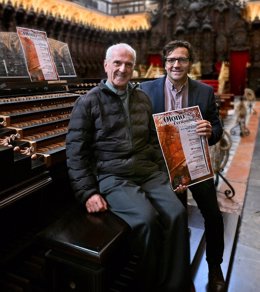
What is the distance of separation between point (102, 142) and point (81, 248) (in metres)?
0.66

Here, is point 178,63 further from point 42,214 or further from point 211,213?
point 42,214

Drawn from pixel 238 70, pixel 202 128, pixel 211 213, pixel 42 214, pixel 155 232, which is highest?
pixel 202 128

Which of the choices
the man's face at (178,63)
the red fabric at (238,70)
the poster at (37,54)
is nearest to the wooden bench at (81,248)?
the man's face at (178,63)

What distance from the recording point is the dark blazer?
208cm

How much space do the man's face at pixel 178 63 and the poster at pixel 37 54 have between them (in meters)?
1.38

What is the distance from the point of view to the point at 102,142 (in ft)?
6.00

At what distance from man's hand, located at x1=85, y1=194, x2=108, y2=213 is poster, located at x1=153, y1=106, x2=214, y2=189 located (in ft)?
1.51

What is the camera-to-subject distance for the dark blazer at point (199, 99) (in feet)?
6.82

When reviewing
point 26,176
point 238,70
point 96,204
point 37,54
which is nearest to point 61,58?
point 37,54

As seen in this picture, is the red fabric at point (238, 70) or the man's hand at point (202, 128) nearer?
the man's hand at point (202, 128)

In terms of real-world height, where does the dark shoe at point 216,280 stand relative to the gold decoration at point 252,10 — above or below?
below

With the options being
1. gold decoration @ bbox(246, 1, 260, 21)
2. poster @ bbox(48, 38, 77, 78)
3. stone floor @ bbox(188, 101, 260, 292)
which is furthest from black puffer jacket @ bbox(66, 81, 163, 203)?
gold decoration @ bbox(246, 1, 260, 21)

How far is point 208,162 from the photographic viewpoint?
2.01 meters

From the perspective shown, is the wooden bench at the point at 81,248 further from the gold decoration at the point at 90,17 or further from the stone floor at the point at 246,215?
the gold decoration at the point at 90,17
